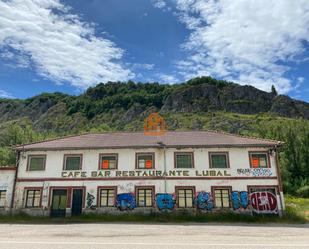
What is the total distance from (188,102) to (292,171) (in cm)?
6991

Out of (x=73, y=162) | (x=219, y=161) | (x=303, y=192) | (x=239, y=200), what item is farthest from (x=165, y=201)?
(x=303, y=192)

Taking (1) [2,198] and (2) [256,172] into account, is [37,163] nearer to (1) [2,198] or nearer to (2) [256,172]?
(1) [2,198]

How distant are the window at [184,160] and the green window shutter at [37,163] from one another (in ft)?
36.6

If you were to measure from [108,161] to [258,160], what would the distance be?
39.7 feet

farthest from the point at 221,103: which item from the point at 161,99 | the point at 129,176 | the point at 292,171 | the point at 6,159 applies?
the point at 129,176

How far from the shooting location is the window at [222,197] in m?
20.6

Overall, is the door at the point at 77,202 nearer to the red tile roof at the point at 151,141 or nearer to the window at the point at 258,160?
the red tile roof at the point at 151,141

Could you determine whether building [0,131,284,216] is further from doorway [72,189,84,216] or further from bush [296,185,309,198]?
bush [296,185,309,198]

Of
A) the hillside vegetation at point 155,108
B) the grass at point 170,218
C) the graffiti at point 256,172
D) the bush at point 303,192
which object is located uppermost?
the hillside vegetation at point 155,108

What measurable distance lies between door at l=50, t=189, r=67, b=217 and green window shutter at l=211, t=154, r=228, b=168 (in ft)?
39.8

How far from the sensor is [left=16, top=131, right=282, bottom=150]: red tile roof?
22.0 meters

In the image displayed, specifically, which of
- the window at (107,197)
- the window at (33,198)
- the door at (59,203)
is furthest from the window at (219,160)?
the window at (33,198)

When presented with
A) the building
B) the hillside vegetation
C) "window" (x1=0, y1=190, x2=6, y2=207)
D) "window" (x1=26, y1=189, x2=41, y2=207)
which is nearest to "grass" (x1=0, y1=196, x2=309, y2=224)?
the building

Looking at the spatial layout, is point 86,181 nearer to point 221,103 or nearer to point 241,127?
point 241,127
